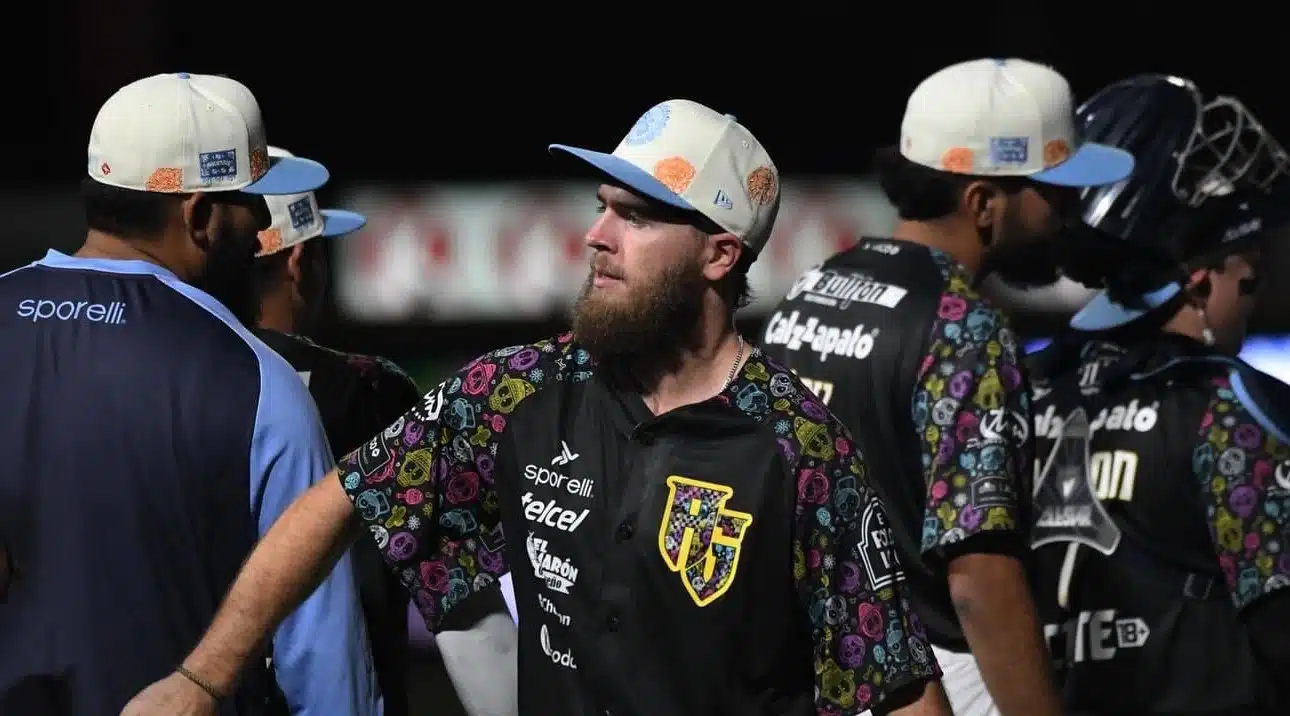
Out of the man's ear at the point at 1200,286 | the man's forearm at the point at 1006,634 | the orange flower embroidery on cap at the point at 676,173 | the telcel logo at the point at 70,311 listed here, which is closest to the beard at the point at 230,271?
the telcel logo at the point at 70,311

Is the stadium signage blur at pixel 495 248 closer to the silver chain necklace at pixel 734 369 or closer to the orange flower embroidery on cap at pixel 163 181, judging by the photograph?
the orange flower embroidery on cap at pixel 163 181

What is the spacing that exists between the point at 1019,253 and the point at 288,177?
5.18 feet

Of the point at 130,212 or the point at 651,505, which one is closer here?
the point at 651,505

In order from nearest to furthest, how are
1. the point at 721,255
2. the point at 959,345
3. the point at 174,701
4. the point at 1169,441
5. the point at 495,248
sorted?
1. the point at 174,701
2. the point at 721,255
3. the point at 959,345
4. the point at 1169,441
5. the point at 495,248

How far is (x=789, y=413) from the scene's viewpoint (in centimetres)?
317

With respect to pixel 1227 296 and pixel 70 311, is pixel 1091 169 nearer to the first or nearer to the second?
pixel 1227 296

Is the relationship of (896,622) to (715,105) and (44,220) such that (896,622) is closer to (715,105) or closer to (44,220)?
(44,220)

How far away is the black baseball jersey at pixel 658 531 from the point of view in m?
3.09

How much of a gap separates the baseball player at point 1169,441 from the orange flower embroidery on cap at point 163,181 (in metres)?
2.06

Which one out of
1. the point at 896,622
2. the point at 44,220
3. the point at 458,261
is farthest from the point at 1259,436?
the point at 44,220

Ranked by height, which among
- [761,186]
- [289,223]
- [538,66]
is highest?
[761,186]

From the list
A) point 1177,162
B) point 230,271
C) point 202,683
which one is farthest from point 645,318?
point 1177,162

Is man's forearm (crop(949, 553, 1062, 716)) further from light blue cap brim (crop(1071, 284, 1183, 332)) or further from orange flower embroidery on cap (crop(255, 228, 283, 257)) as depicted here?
orange flower embroidery on cap (crop(255, 228, 283, 257))

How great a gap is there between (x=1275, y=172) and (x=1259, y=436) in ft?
2.57
